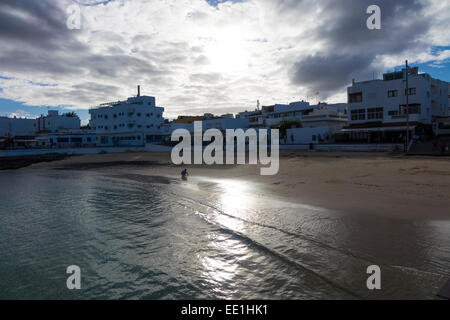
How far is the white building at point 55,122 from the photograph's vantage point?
10088cm

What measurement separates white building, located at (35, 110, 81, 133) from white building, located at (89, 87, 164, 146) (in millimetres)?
22335

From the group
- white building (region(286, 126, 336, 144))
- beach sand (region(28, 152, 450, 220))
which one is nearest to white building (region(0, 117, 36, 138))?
white building (region(286, 126, 336, 144))

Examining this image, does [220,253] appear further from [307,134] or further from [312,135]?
[307,134]

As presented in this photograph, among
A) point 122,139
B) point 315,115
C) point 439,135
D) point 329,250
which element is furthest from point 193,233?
point 122,139

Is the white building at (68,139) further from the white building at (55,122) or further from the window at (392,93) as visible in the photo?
the window at (392,93)

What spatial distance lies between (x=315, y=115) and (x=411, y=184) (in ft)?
146

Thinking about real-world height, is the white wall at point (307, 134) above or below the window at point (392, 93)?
below

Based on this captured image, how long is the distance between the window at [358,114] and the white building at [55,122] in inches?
3652

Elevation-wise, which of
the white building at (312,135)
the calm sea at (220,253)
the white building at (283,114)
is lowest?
the calm sea at (220,253)

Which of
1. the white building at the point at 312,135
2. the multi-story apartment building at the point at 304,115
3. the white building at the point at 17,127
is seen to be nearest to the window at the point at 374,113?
the white building at the point at 312,135

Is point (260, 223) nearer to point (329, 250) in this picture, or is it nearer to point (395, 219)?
point (329, 250)

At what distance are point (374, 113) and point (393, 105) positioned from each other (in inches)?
128

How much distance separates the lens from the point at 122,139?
275 feet

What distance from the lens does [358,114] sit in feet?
169
